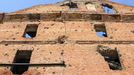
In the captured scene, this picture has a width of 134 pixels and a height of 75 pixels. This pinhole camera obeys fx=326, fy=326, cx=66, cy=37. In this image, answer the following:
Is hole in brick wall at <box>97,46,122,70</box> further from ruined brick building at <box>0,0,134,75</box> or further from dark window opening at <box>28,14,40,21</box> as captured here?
dark window opening at <box>28,14,40,21</box>

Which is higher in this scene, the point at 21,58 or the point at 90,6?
the point at 21,58

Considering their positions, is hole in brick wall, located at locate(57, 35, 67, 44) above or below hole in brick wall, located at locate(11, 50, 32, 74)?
above

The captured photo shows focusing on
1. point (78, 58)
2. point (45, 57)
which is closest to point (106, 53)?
point (78, 58)

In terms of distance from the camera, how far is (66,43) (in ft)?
48.8

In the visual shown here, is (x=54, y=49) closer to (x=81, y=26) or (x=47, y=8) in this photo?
(x=81, y=26)

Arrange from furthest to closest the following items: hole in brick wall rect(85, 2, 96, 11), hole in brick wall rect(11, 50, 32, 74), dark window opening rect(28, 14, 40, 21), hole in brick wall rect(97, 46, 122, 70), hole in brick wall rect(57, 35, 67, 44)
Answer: hole in brick wall rect(85, 2, 96, 11), dark window opening rect(28, 14, 40, 21), hole in brick wall rect(57, 35, 67, 44), hole in brick wall rect(97, 46, 122, 70), hole in brick wall rect(11, 50, 32, 74)

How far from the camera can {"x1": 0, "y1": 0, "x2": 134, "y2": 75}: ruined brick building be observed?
504 inches

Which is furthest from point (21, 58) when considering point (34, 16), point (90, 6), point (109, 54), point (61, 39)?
point (90, 6)

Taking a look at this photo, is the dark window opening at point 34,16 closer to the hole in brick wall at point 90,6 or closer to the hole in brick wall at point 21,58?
the hole in brick wall at point 21,58

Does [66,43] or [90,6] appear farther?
[90,6]

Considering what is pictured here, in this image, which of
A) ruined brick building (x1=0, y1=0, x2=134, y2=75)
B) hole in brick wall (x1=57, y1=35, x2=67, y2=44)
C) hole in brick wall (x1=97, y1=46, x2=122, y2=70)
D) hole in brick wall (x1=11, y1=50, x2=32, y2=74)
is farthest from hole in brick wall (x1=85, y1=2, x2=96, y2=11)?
hole in brick wall (x1=11, y1=50, x2=32, y2=74)

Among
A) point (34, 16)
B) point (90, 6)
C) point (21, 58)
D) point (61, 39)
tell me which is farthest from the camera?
point (90, 6)

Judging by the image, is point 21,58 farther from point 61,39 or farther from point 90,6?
point 90,6

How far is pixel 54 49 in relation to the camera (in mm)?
14359
